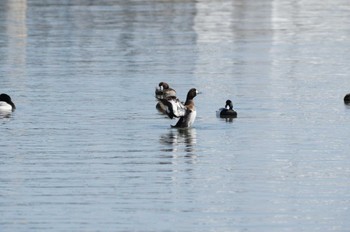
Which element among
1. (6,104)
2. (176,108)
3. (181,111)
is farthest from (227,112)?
(6,104)

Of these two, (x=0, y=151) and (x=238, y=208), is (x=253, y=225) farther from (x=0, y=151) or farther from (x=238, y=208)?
(x=0, y=151)

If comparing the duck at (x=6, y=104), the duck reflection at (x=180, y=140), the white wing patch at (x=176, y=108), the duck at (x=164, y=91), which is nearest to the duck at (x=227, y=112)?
the duck reflection at (x=180, y=140)

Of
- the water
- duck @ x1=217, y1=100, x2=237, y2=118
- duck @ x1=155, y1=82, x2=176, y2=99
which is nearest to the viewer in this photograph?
the water

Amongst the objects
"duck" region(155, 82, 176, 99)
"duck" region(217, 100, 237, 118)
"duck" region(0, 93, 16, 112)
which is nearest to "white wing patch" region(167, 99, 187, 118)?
"duck" region(217, 100, 237, 118)

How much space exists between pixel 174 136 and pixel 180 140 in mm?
667

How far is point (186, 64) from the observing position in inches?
1645

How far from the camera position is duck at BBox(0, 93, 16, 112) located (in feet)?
97.7

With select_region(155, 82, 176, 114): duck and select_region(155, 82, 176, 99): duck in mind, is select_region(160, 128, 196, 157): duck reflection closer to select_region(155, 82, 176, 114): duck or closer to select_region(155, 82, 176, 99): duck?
select_region(155, 82, 176, 114): duck

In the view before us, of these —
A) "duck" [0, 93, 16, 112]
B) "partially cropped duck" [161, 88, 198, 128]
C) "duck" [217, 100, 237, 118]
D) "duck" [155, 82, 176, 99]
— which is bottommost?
"duck" [155, 82, 176, 99]

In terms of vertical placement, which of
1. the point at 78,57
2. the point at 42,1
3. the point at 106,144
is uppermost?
the point at 106,144

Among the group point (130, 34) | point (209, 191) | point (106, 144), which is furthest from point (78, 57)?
point (209, 191)

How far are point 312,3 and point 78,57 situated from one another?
44668mm

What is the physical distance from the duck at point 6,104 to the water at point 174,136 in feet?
0.59

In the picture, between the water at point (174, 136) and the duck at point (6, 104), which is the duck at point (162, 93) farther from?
the duck at point (6, 104)
